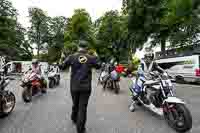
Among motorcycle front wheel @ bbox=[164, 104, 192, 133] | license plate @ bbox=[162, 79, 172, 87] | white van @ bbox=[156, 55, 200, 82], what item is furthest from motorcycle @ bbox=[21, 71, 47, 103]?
white van @ bbox=[156, 55, 200, 82]

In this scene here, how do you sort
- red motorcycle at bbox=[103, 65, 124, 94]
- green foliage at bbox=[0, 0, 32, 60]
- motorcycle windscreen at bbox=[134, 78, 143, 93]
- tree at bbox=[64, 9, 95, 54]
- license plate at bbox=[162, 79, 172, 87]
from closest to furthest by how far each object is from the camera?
license plate at bbox=[162, 79, 172, 87] → motorcycle windscreen at bbox=[134, 78, 143, 93] → red motorcycle at bbox=[103, 65, 124, 94] → green foliage at bbox=[0, 0, 32, 60] → tree at bbox=[64, 9, 95, 54]

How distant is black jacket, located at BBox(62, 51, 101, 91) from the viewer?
4.45 m

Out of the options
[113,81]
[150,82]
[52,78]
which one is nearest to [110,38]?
[52,78]

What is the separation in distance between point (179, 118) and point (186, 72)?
12.0 m

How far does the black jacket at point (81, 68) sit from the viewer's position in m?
4.45

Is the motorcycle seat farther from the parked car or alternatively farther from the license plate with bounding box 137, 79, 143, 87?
the parked car

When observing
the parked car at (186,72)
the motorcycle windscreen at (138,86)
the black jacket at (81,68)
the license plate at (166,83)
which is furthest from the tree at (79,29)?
the black jacket at (81,68)

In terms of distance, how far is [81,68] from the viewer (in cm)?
446

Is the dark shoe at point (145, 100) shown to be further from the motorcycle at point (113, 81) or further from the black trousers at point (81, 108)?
the motorcycle at point (113, 81)

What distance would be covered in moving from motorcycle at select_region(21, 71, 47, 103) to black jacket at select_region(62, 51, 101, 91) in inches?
157

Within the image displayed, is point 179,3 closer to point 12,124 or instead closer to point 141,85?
point 141,85

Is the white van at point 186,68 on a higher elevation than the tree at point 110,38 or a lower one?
lower

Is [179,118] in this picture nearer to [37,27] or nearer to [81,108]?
[81,108]

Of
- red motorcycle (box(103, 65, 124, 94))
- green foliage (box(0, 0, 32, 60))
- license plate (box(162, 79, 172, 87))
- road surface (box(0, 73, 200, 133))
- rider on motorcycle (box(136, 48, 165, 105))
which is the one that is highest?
green foliage (box(0, 0, 32, 60))
